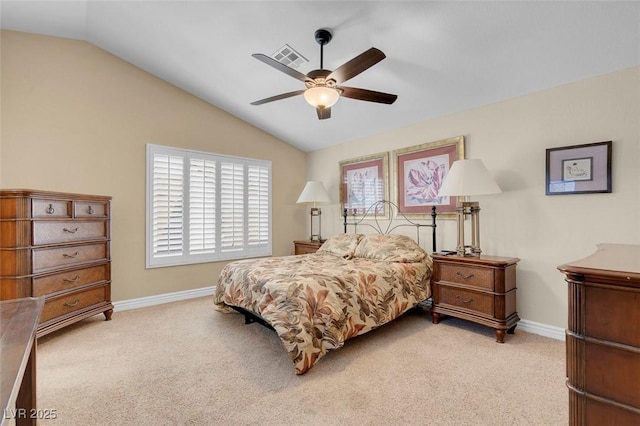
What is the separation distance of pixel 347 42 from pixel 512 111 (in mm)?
1860

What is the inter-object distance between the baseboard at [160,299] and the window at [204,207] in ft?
1.42

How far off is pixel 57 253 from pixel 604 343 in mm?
3907

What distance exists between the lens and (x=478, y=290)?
2816 mm

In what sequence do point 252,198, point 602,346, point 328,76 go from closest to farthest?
point 602,346 < point 328,76 < point 252,198

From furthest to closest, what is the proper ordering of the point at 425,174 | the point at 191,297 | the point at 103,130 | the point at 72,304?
the point at 191,297 < the point at 425,174 < the point at 103,130 < the point at 72,304

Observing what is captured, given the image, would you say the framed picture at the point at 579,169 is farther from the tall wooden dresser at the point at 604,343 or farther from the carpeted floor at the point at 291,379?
the tall wooden dresser at the point at 604,343

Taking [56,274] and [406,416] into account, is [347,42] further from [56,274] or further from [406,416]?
[56,274]

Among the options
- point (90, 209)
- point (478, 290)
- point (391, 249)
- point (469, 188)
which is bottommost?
point (478, 290)

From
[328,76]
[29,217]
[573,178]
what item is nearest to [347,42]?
[328,76]

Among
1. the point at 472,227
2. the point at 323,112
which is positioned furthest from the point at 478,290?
the point at 323,112

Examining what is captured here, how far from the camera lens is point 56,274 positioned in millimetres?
2762

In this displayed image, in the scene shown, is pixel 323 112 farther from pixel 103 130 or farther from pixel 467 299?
pixel 103 130

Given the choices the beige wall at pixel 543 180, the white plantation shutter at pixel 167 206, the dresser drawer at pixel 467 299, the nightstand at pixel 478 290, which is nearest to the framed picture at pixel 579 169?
the beige wall at pixel 543 180

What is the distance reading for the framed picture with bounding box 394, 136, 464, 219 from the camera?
11.6 feet
